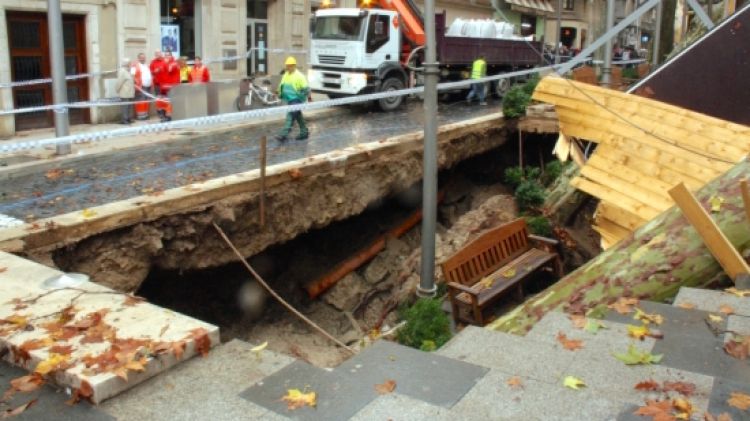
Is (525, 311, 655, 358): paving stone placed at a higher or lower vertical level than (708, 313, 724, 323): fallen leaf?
lower

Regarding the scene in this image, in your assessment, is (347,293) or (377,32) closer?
(347,293)

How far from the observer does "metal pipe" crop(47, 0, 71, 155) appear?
36.6 ft

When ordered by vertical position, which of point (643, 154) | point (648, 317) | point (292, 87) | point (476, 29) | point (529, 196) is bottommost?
point (529, 196)

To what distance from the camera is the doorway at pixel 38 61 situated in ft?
49.9

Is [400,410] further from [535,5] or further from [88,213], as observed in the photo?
[535,5]

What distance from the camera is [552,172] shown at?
13.9m

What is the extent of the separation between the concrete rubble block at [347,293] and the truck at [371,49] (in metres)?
5.81

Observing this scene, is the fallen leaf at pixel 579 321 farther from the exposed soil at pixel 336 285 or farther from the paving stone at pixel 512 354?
the exposed soil at pixel 336 285

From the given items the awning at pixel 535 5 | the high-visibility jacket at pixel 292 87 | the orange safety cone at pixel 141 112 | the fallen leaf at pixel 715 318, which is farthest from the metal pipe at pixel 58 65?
the awning at pixel 535 5

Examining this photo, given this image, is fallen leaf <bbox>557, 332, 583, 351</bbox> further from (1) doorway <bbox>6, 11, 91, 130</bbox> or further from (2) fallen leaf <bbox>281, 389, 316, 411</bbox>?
(1) doorway <bbox>6, 11, 91, 130</bbox>

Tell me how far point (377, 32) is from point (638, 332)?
13196mm

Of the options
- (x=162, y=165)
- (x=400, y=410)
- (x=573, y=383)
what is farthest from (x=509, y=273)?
(x=400, y=410)

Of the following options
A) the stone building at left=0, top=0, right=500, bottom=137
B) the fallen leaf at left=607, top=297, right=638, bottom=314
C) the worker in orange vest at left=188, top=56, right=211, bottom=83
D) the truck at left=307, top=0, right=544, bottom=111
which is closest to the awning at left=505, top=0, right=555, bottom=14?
the stone building at left=0, top=0, right=500, bottom=137

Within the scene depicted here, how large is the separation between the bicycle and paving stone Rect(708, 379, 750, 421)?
14.2 meters
